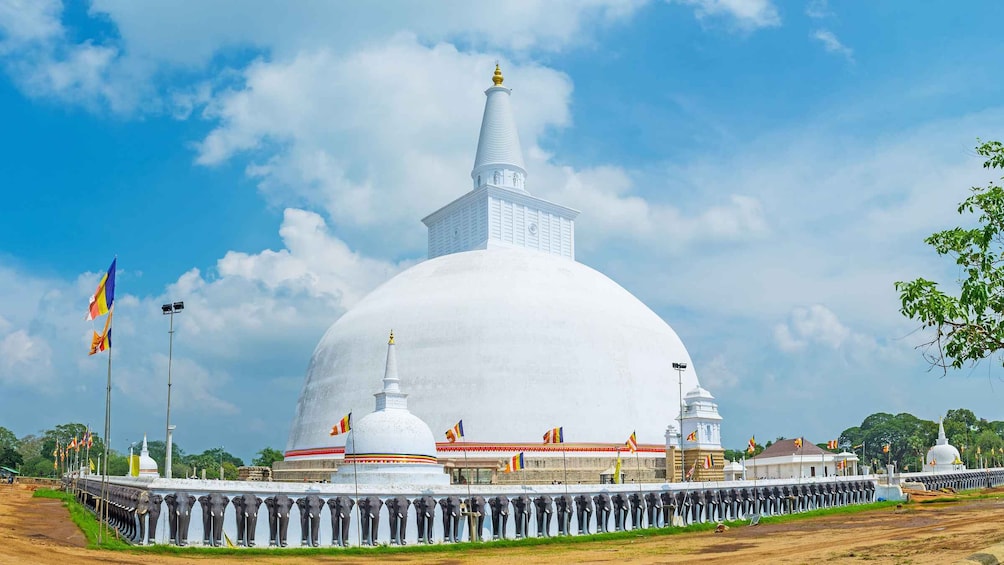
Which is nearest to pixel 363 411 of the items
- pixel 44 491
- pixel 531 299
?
pixel 531 299

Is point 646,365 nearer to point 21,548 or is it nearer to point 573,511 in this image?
point 573,511

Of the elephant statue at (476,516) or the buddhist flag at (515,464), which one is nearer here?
the elephant statue at (476,516)

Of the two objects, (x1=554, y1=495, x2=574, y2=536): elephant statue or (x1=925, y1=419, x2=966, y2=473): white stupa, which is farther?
(x1=925, y1=419, x2=966, y2=473): white stupa

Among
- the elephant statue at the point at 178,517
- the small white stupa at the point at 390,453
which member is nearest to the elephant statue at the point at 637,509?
the small white stupa at the point at 390,453

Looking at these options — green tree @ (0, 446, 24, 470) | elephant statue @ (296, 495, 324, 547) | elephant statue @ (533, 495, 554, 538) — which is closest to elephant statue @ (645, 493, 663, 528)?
elephant statue @ (533, 495, 554, 538)

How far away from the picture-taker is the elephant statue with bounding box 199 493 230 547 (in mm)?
28859

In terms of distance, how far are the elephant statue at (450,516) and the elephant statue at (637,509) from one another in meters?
8.89

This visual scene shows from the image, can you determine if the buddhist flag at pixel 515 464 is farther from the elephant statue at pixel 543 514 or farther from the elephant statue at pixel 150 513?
the elephant statue at pixel 150 513

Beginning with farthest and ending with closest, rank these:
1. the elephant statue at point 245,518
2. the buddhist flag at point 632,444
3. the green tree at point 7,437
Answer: the green tree at point 7,437 < the buddhist flag at point 632,444 < the elephant statue at point 245,518

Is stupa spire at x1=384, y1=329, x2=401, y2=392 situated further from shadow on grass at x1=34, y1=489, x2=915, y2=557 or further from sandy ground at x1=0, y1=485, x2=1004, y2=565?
sandy ground at x1=0, y1=485, x2=1004, y2=565

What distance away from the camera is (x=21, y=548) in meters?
23.2

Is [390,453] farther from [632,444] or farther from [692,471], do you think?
[692,471]

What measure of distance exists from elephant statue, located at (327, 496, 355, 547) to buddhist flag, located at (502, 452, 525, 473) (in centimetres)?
1282

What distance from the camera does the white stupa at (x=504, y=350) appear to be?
1821 inches
